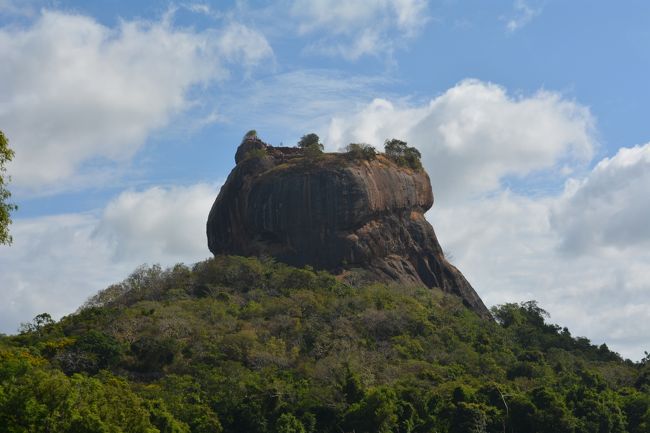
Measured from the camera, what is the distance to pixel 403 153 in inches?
2872

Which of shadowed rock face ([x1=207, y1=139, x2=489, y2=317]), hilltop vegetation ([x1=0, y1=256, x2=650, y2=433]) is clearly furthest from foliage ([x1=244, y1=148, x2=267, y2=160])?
hilltop vegetation ([x1=0, y1=256, x2=650, y2=433])

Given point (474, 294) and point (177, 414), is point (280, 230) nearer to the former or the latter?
point (474, 294)

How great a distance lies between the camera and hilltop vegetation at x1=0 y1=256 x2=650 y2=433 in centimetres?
3794

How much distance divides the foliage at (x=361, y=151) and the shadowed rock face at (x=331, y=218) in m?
0.53

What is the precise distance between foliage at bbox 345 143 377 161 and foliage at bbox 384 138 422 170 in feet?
10.1

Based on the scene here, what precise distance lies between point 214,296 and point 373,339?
10543 mm

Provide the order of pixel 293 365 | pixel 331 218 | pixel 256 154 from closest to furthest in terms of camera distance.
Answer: pixel 293 365 < pixel 331 218 < pixel 256 154

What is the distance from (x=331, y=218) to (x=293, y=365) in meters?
17.6

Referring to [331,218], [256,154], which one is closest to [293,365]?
[331,218]

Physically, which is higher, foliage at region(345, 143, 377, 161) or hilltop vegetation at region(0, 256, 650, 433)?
foliage at region(345, 143, 377, 161)

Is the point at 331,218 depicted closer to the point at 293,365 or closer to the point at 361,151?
the point at 361,151

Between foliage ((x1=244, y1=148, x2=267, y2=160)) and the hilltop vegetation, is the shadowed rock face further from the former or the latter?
the hilltop vegetation

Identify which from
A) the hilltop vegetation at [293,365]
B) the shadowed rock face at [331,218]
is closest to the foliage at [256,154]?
the shadowed rock face at [331,218]

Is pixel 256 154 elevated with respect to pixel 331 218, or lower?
elevated
